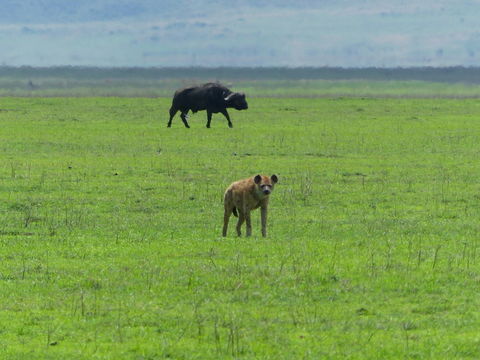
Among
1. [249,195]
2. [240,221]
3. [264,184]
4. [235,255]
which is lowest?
[235,255]

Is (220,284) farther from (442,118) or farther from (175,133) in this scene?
(442,118)

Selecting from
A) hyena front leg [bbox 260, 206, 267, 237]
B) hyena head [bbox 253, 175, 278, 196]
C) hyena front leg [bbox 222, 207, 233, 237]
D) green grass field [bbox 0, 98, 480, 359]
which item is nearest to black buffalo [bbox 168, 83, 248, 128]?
green grass field [bbox 0, 98, 480, 359]

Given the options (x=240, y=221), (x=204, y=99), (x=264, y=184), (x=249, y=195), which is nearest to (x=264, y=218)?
(x=240, y=221)

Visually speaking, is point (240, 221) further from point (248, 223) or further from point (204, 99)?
point (204, 99)

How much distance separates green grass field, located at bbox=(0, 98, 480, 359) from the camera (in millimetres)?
10672

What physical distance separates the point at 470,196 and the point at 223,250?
328 inches

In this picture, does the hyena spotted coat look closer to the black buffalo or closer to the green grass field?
the green grass field

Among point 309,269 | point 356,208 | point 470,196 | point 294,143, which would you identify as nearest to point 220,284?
point 309,269

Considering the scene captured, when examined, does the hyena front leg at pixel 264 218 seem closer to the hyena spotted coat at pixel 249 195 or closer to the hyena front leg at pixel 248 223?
the hyena spotted coat at pixel 249 195

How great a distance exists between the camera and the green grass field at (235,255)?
1067cm

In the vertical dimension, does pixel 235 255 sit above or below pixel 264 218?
below

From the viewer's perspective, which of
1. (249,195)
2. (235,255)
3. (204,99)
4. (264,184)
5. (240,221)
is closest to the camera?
(235,255)

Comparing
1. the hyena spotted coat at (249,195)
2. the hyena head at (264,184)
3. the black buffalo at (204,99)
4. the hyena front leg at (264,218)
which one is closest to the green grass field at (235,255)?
the hyena front leg at (264,218)

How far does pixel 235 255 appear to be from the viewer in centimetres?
1480
